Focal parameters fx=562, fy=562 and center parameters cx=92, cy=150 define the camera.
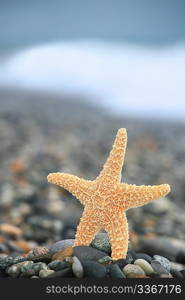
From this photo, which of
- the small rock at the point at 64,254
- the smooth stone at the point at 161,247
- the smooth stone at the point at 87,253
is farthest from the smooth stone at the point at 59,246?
the smooth stone at the point at 161,247

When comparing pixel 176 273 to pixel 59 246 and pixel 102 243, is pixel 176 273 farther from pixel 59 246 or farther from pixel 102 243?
pixel 59 246

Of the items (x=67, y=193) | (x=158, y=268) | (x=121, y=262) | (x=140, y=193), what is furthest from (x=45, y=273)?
(x=67, y=193)

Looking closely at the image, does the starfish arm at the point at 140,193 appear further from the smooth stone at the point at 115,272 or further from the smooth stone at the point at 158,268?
the smooth stone at the point at 115,272

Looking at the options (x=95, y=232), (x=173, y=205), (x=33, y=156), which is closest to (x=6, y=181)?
(x=33, y=156)

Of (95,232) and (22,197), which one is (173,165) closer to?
(22,197)

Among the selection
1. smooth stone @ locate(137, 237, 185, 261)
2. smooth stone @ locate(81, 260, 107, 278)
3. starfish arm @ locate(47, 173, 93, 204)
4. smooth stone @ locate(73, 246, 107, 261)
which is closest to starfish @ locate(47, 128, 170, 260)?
starfish arm @ locate(47, 173, 93, 204)

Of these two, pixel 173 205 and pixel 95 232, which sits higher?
pixel 173 205

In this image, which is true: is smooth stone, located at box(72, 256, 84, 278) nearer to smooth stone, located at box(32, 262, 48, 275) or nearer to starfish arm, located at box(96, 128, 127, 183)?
smooth stone, located at box(32, 262, 48, 275)
